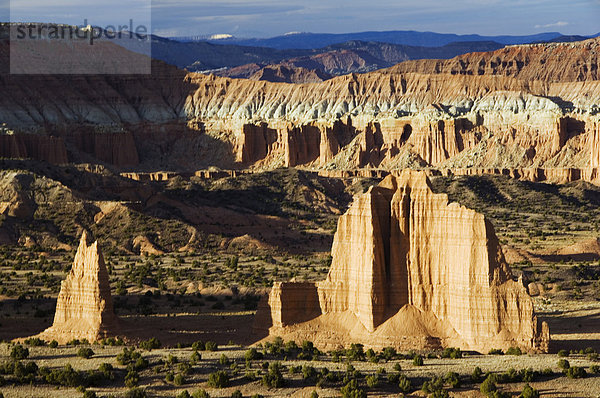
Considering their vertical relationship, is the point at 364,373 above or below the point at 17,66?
below

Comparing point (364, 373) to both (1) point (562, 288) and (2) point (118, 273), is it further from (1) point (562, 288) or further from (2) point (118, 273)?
(2) point (118, 273)

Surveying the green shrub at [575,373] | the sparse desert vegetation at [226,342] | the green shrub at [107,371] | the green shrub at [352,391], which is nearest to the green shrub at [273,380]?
the sparse desert vegetation at [226,342]

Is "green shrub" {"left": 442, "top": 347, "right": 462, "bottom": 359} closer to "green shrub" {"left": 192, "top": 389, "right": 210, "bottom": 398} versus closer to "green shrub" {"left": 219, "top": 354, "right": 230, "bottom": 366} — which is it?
"green shrub" {"left": 219, "top": 354, "right": 230, "bottom": 366}

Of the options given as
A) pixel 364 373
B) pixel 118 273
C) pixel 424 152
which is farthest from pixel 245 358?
pixel 424 152

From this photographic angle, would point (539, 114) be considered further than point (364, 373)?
Yes

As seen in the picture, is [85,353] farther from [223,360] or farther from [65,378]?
[223,360]

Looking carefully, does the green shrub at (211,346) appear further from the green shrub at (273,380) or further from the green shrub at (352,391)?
the green shrub at (352,391)

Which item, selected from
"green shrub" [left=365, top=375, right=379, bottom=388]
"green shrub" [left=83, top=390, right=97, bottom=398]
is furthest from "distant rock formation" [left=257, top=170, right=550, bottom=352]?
"green shrub" [left=83, top=390, right=97, bottom=398]
